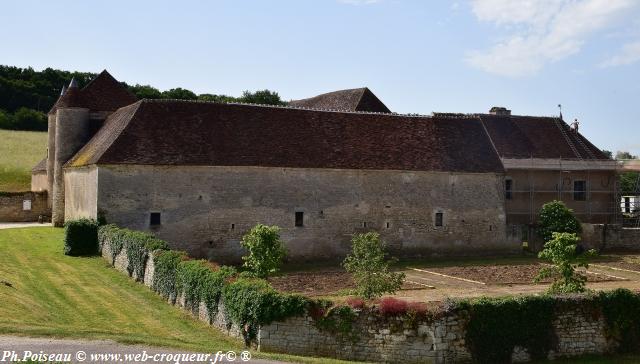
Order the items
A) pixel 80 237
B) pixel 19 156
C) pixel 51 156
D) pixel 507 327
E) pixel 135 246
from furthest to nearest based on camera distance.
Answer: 1. pixel 19 156
2. pixel 51 156
3. pixel 80 237
4. pixel 135 246
5. pixel 507 327

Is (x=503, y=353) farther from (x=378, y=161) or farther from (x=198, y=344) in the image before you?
(x=378, y=161)

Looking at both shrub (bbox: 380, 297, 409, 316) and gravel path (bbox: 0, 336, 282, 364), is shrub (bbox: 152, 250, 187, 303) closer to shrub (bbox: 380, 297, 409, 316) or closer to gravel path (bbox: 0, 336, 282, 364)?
gravel path (bbox: 0, 336, 282, 364)

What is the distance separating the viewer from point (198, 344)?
1386cm

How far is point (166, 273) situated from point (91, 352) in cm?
781

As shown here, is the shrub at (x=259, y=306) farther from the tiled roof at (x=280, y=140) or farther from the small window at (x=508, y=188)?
the small window at (x=508, y=188)

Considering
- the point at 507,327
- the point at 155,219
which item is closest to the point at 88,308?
the point at 155,219

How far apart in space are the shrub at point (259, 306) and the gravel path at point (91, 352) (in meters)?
1.66

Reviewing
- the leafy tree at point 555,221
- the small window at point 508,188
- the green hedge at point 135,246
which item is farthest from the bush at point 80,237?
the small window at point 508,188

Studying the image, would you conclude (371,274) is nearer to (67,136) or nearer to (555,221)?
(555,221)

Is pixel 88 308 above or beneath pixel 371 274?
beneath

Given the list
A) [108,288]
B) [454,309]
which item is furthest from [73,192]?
[454,309]

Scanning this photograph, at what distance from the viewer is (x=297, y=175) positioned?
1206 inches

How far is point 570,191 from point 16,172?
42576 millimetres

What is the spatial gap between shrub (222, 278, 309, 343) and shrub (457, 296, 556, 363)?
3787 millimetres
